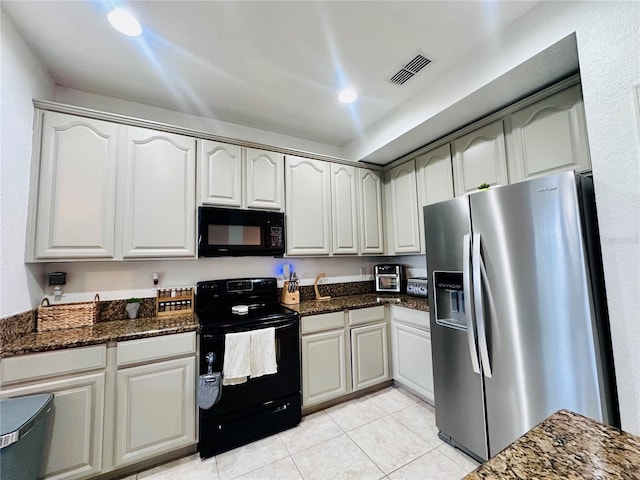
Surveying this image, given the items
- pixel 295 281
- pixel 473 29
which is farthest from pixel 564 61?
pixel 295 281

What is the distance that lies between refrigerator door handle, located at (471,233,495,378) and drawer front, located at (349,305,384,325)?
1.12m

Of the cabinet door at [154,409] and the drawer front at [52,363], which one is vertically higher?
the drawer front at [52,363]

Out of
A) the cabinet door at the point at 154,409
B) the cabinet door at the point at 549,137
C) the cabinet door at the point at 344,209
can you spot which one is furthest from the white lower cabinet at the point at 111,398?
the cabinet door at the point at 549,137

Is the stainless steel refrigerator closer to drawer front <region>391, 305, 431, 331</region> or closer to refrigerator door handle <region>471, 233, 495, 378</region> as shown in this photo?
refrigerator door handle <region>471, 233, 495, 378</region>

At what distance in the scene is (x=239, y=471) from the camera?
1.70 metres

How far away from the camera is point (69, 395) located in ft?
5.06

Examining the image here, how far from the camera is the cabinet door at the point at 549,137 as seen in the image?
5.41 feet

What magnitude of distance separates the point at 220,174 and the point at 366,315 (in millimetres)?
1845

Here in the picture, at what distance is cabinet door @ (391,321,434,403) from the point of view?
2.30 meters

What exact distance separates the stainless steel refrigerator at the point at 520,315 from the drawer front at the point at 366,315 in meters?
0.78

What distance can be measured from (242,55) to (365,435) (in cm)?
285

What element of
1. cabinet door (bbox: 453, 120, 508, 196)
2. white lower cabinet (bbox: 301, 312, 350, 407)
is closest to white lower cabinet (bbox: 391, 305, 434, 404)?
white lower cabinet (bbox: 301, 312, 350, 407)

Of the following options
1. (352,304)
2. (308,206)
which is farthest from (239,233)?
(352,304)

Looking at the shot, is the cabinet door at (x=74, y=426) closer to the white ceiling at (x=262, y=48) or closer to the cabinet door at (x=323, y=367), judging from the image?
the cabinet door at (x=323, y=367)
